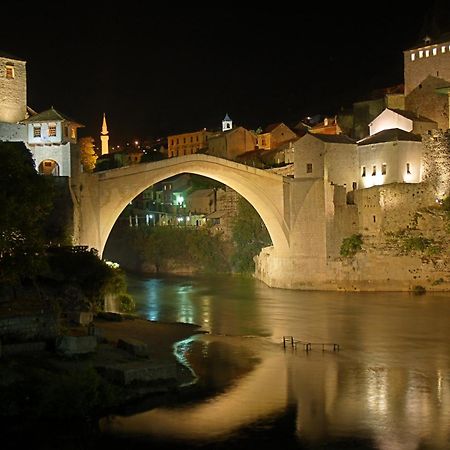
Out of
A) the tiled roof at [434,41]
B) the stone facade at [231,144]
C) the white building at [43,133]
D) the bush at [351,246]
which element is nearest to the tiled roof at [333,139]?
the bush at [351,246]

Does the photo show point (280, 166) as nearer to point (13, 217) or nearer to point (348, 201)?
point (348, 201)

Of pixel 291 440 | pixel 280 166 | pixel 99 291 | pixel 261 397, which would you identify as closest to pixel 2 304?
pixel 99 291

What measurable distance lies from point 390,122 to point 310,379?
1058 inches

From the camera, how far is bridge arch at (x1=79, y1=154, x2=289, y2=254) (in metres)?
33.6

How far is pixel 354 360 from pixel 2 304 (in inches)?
385

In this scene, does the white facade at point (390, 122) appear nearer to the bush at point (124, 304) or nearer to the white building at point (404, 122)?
the white building at point (404, 122)

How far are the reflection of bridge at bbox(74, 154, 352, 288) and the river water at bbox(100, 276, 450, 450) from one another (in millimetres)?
4980

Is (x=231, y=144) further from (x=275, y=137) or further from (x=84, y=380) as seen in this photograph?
(x=84, y=380)

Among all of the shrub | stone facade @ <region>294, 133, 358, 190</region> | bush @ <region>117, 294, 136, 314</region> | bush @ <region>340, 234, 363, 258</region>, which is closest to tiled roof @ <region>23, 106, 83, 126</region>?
bush @ <region>117, 294, 136, 314</region>

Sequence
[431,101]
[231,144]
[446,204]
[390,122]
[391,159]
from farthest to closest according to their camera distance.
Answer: [231,144]
[431,101]
[390,122]
[391,159]
[446,204]

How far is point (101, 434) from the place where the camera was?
14.2m

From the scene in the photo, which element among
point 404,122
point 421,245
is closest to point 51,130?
point 421,245

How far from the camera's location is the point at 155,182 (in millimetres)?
37531

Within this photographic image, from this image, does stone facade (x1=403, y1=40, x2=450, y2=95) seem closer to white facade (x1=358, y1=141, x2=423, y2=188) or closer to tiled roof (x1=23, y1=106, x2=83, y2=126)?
white facade (x1=358, y1=141, x2=423, y2=188)
